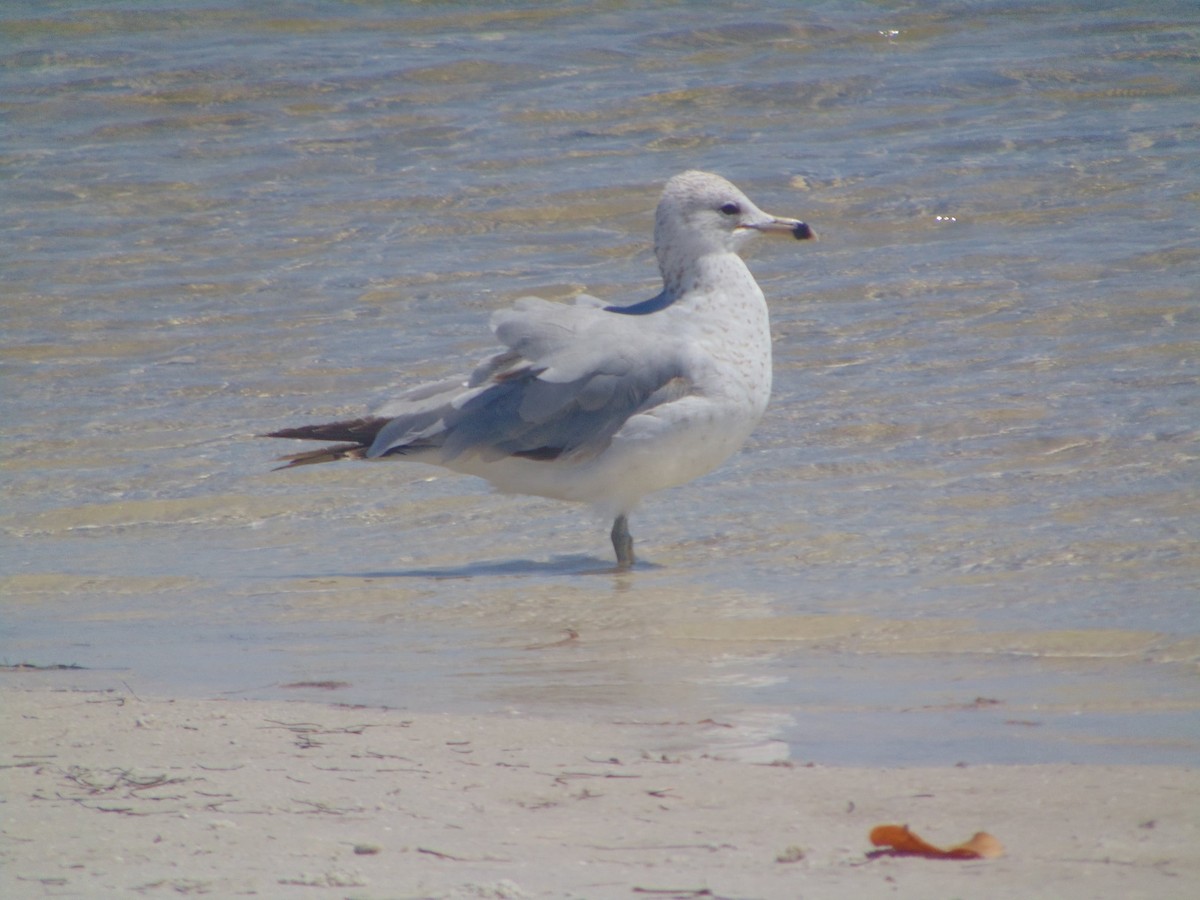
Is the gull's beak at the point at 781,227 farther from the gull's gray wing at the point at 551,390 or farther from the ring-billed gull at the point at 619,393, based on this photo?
the gull's gray wing at the point at 551,390

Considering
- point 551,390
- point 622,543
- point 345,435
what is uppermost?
point 551,390

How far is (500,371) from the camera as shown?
5297 millimetres

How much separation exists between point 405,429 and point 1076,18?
8.31 meters

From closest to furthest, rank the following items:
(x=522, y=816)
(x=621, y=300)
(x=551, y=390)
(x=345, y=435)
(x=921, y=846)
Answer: (x=921, y=846) < (x=522, y=816) < (x=551, y=390) < (x=345, y=435) < (x=621, y=300)

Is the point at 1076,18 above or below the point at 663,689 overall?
above

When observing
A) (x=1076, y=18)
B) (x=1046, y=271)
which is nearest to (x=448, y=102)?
(x=1076, y=18)

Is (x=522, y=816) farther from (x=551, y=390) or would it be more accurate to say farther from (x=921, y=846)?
(x=551, y=390)

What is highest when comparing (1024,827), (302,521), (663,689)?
(1024,827)

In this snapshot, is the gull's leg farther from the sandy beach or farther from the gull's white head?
the sandy beach

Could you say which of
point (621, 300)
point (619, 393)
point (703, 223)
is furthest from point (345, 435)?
point (621, 300)

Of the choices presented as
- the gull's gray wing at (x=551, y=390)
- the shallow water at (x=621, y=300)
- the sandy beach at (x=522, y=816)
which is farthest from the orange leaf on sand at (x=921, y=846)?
the gull's gray wing at (x=551, y=390)

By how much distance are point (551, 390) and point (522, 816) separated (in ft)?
8.71

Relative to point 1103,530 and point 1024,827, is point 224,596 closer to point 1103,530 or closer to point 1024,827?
point 1103,530

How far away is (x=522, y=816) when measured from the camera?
257 cm
